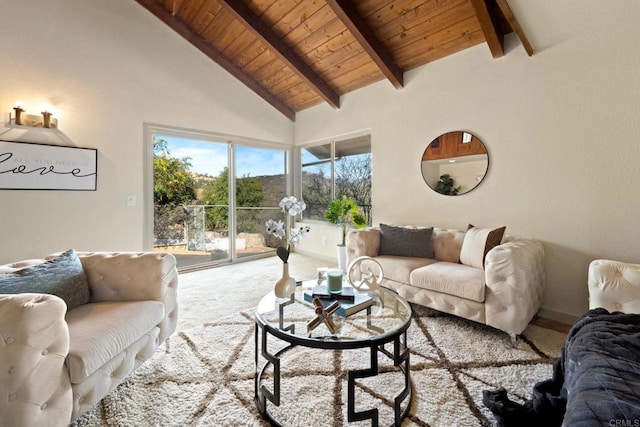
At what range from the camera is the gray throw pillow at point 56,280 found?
1474 mm

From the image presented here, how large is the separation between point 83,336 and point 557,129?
12.4 feet

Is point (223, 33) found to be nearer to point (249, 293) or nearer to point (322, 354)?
point (249, 293)

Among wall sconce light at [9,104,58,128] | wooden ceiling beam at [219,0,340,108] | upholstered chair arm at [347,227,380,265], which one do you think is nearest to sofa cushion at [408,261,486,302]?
upholstered chair arm at [347,227,380,265]

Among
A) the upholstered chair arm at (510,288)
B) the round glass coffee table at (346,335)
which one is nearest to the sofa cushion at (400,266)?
the upholstered chair arm at (510,288)

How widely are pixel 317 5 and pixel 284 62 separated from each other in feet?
3.06

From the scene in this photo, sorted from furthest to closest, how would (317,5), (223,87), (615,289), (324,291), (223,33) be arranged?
1. (223,87)
2. (223,33)
3. (317,5)
4. (324,291)
5. (615,289)

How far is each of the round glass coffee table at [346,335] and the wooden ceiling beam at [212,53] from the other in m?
3.88

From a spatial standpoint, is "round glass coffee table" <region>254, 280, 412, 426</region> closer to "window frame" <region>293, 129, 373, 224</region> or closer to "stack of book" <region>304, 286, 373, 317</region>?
"stack of book" <region>304, 286, 373, 317</region>

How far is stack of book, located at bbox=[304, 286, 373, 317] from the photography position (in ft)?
5.71

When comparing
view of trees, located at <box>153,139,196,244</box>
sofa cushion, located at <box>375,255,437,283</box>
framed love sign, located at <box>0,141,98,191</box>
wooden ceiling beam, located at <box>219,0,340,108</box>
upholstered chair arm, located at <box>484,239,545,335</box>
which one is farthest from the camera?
view of trees, located at <box>153,139,196,244</box>

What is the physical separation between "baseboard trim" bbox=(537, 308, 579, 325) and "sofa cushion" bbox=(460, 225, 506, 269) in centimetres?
83

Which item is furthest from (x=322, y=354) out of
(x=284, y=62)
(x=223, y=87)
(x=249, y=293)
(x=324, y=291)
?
(x=223, y=87)

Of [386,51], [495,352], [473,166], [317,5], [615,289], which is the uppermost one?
[317,5]

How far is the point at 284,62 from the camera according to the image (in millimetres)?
3932
